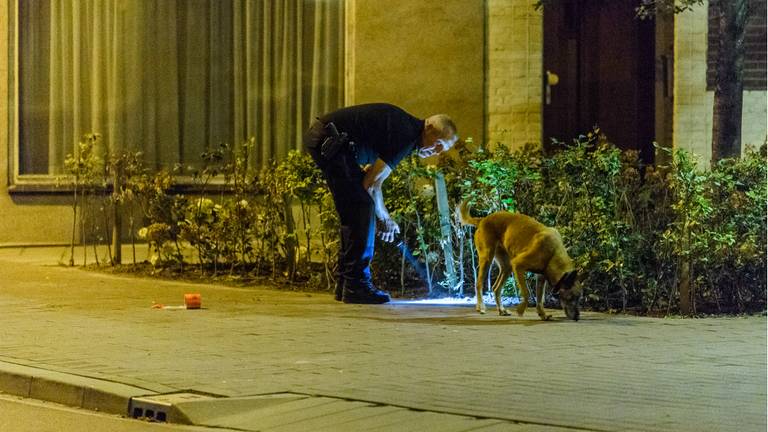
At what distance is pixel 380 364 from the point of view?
25.4 ft

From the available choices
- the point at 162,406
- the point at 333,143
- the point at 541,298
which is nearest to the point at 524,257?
the point at 541,298

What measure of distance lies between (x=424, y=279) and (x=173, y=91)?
502 centimetres

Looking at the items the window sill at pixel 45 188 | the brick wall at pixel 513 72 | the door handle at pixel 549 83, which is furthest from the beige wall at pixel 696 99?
the window sill at pixel 45 188

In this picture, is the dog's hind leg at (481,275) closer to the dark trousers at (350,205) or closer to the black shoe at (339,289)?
the dark trousers at (350,205)

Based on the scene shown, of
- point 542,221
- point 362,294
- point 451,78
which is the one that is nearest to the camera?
point 362,294

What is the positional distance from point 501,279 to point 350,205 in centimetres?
135

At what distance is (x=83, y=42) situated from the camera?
48.0 feet

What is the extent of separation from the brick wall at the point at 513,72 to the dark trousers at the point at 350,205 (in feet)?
14.1

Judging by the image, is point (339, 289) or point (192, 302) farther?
point (339, 289)

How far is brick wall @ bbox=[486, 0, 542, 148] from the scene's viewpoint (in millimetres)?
14227

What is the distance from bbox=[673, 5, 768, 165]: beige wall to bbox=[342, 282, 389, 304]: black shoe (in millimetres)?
5392

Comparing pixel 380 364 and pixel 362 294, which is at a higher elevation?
pixel 362 294

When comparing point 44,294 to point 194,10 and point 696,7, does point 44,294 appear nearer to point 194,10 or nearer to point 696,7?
point 194,10

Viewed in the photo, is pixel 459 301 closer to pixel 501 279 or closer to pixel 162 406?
pixel 501 279
